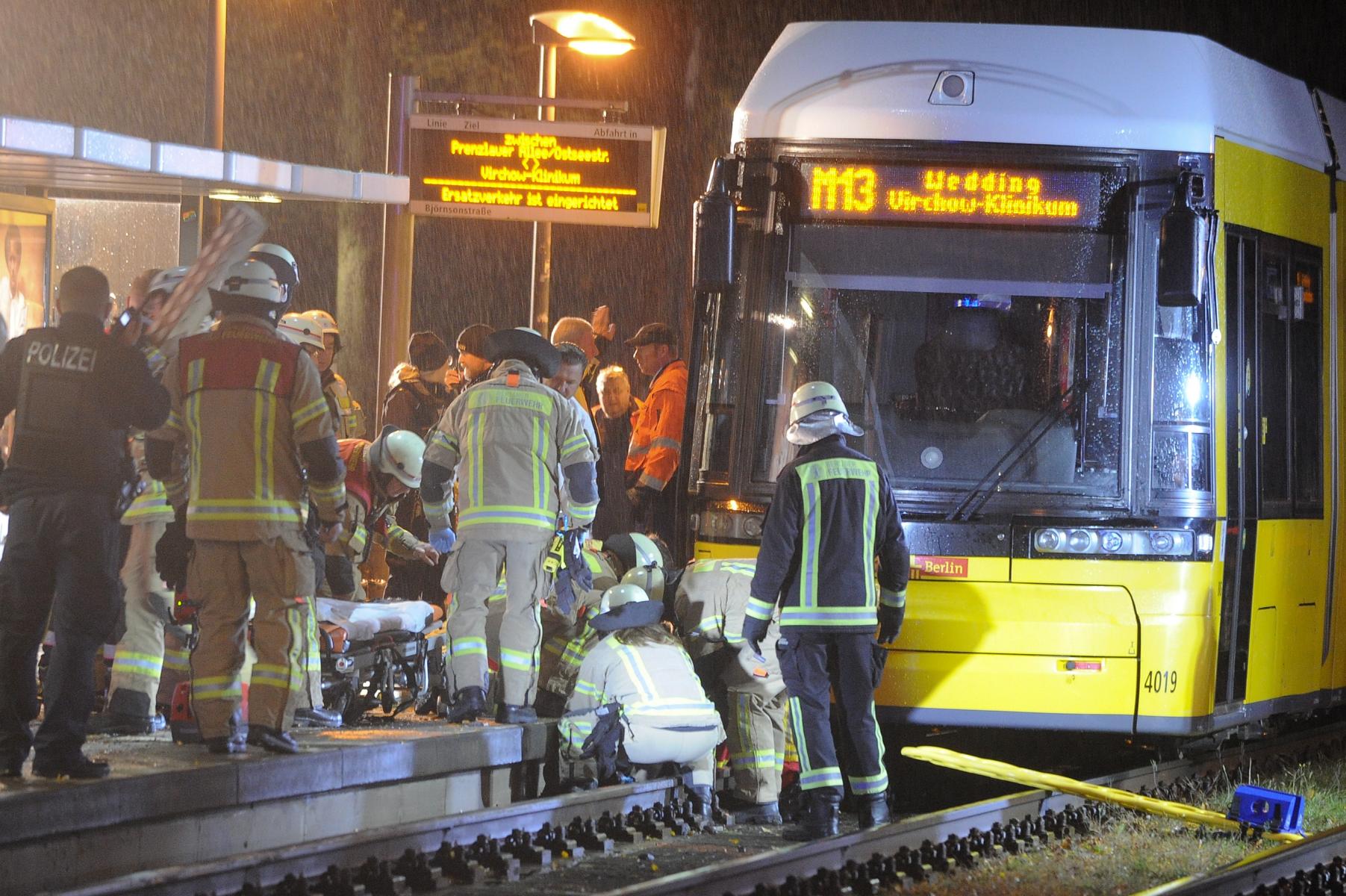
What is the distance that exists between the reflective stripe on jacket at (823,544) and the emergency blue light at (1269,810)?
6.16 ft

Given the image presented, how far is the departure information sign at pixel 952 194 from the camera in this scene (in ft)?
29.9

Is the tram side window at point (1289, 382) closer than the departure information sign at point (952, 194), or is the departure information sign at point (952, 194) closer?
the departure information sign at point (952, 194)

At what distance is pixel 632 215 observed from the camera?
598 inches

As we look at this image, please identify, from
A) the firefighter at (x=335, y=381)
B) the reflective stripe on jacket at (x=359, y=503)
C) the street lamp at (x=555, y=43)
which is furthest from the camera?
the street lamp at (x=555, y=43)

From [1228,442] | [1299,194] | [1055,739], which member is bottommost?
[1055,739]

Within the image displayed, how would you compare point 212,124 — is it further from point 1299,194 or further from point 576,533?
point 1299,194

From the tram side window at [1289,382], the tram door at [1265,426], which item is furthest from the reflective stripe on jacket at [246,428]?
the tram side window at [1289,382]

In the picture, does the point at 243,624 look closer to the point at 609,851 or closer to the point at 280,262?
the point at 280,262

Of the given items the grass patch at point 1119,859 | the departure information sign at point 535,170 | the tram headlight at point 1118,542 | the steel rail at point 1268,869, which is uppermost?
the departure information sign at point 535,170

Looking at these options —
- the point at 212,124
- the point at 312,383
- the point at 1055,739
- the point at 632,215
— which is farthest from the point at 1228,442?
the point at 212,124

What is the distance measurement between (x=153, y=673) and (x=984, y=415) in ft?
13.4

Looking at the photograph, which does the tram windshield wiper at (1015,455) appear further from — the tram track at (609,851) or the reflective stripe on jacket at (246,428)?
the reflective stripe on jacket at (246,428)

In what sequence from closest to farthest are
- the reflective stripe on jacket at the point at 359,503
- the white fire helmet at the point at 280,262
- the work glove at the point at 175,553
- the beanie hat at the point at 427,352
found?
the work glove at the point at 175,553 < the white fire helmet at the point at 280,262 < the reflective stripe on jacket at the point at 359,503 < the beanie hat at the point at 427,352

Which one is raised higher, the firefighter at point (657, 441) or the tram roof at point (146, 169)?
the tram roof at point (146, 169)
